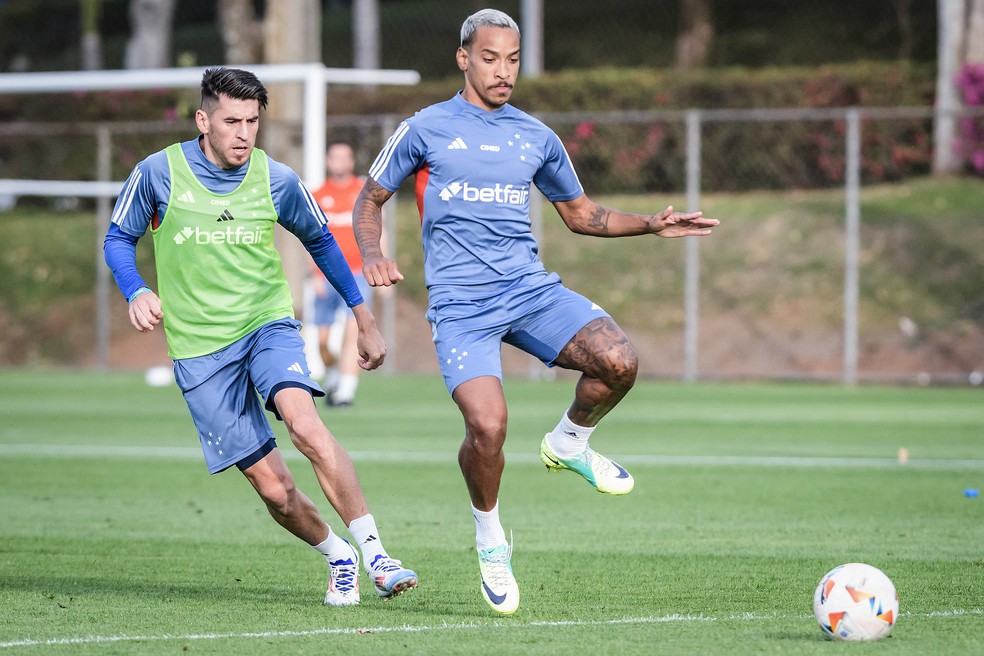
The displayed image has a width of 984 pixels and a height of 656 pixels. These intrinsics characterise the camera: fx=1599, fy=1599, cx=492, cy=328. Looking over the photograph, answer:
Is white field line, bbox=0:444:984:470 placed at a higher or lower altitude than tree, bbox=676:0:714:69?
lower

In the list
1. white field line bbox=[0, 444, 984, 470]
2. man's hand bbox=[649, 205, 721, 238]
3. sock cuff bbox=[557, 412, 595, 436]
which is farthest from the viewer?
white field line bbox=[0, 444, 984, 470]

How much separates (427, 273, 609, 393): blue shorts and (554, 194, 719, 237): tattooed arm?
0.43 meters

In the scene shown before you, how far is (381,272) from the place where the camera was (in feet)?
21.3

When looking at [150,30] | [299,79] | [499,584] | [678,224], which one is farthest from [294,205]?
[150,30]

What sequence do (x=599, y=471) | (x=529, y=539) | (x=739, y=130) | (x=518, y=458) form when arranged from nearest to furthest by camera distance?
(x=599, y=471) → (x=529, y=539) → (x=518, y=458) → (x=739, y=130)

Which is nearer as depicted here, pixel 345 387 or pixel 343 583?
pixel 343 583

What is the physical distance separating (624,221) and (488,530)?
5.24 ft

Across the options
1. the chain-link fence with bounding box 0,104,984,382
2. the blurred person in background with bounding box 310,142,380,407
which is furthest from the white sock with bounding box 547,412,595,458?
the chain-link fence with bounding box 0,104,984,382

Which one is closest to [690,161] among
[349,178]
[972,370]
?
[972,370]

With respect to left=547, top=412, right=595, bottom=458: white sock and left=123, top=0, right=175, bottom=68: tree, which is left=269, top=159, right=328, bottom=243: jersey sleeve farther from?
left=123, top=0, right=175, bottom=68: tree

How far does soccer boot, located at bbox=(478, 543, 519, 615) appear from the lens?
6.12 metres

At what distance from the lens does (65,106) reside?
30.8 m

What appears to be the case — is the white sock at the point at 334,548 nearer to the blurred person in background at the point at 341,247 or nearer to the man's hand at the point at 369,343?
the man's hand at the point at 369,343

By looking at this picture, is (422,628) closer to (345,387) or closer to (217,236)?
(217,236)
